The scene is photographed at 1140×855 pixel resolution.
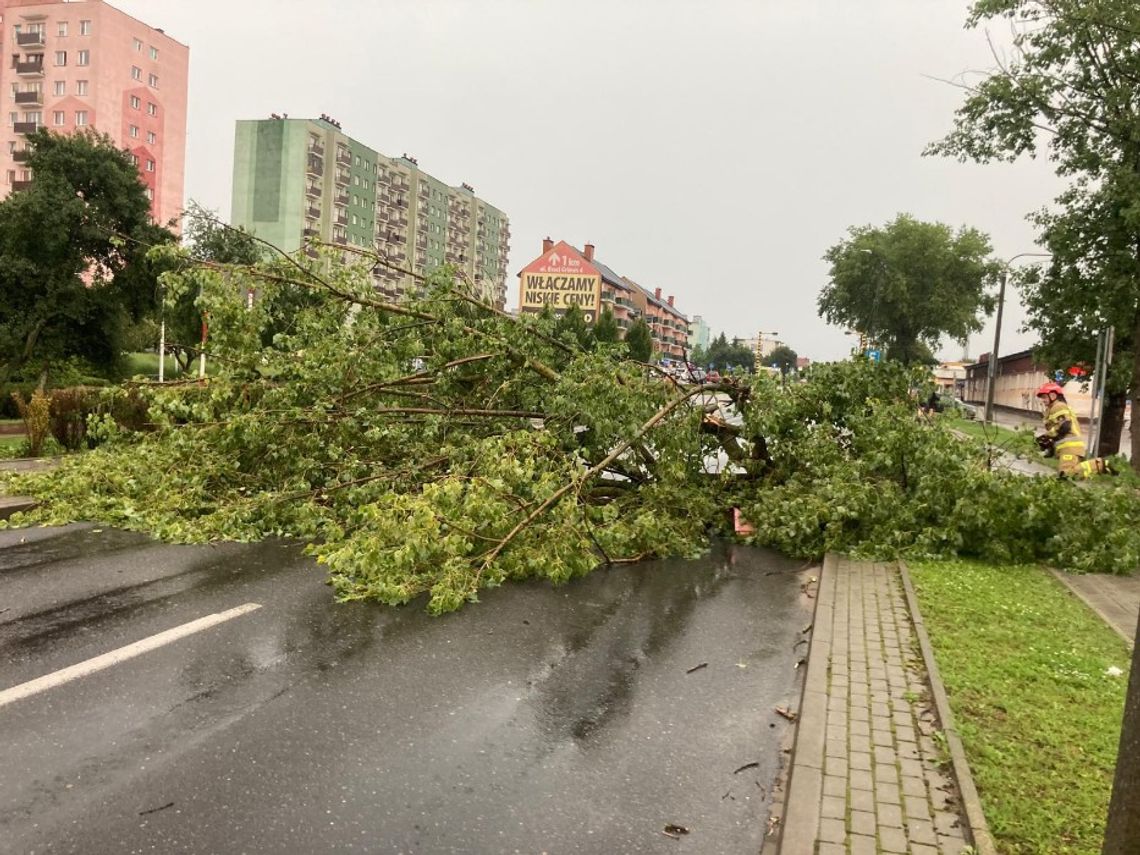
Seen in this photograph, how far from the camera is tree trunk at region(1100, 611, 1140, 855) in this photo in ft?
8.13

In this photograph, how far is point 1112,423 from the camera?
24.7m

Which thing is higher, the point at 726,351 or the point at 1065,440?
the point at 726,351

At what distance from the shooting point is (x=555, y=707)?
4836 millimetres

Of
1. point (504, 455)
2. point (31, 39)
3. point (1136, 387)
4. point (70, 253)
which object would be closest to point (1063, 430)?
point (504, 455)

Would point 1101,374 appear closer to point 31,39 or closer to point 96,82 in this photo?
point 96,82

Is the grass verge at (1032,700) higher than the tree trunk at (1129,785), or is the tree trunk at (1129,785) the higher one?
the tree trunk at (1129,785)

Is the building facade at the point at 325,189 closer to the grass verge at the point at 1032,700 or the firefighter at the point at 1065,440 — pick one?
the firefighter at the point at 1065,440

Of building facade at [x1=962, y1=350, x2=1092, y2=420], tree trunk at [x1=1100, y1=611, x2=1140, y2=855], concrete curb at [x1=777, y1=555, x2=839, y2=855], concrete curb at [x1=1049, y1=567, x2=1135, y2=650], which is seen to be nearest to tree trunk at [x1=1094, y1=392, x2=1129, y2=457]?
concrete curb at [x1=1049, y1=567, x2=1135, y2=650]

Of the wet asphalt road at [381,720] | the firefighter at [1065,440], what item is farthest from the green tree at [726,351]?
the wet asphalt road at [381,720]

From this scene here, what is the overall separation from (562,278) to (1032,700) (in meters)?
103

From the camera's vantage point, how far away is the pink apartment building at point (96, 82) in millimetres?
69438

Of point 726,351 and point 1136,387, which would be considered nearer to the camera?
point 1136,387

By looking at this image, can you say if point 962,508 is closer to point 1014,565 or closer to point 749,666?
point 1014,565

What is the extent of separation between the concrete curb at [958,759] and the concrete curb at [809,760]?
577mm
